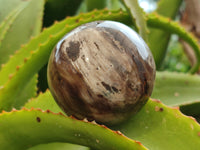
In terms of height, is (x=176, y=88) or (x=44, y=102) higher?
(x=44, y=102)

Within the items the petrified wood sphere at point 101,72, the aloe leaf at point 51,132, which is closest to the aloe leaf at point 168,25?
the petrified wood sphere at point 101,72

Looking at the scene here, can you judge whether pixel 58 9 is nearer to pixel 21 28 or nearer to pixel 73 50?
pixel 21 28

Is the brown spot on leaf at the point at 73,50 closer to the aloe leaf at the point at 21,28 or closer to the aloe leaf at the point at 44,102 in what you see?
the aloe leaf at the point at 44,102

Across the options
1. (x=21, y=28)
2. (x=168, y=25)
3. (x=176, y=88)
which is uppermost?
(x=21, y=28)

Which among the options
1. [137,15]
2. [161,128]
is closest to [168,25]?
[137,15]

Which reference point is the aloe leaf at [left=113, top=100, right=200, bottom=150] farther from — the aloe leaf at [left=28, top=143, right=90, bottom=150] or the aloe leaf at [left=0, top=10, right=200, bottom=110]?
the aloe leaf at [left=0, top=10, right=200, bottom=110]

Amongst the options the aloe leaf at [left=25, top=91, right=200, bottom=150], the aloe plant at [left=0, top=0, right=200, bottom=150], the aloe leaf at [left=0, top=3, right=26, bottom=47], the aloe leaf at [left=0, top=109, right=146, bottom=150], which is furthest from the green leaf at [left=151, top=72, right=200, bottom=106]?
the aloe leaf at [left=0, top=3, right=26, bottom=47]
